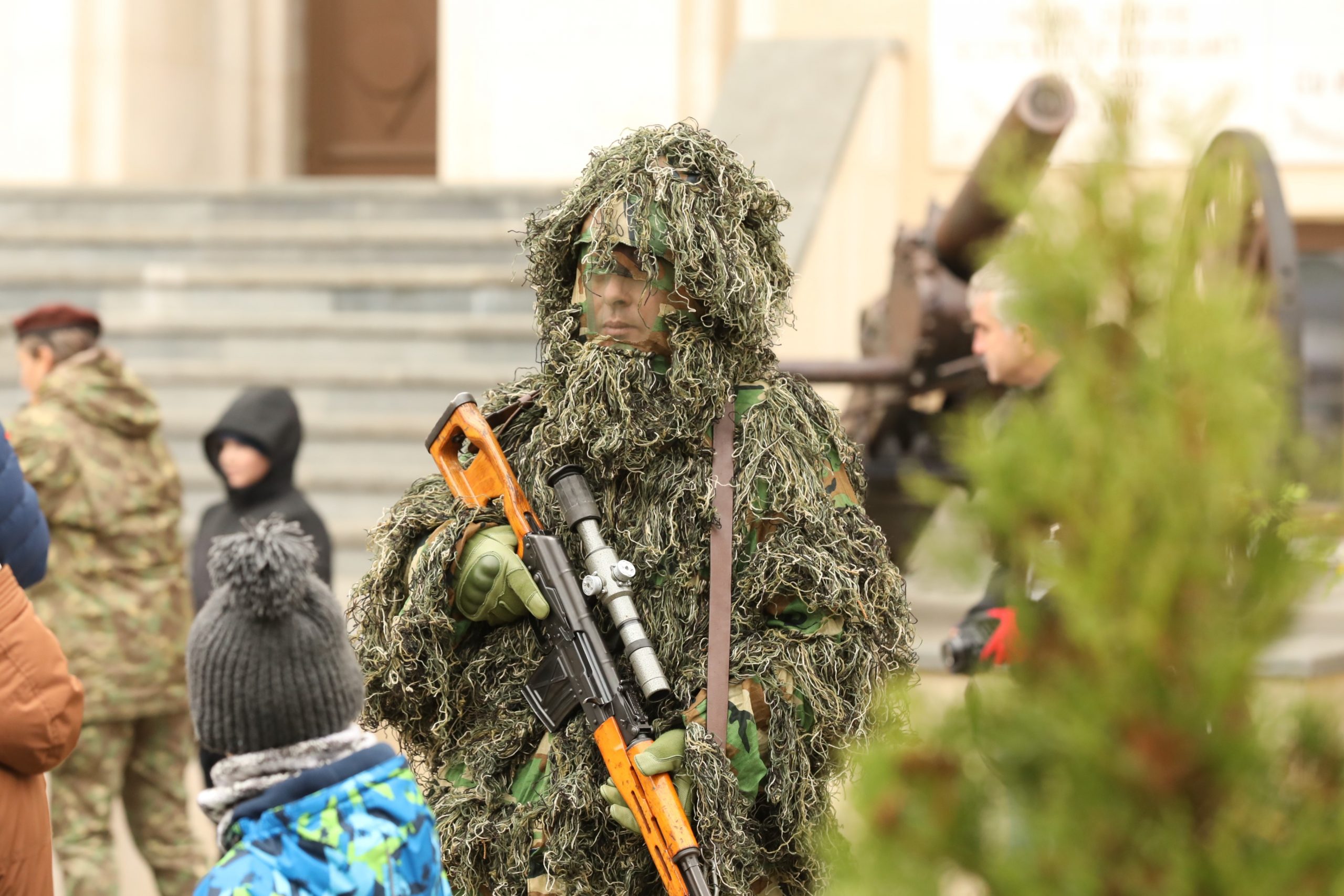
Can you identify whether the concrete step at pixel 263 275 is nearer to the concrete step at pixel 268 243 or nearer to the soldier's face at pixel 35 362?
the concrete step at pixel 268 243

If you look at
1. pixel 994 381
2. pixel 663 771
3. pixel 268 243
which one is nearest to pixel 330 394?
pixel 268 243

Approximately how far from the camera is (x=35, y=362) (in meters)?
4.76

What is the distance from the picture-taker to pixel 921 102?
8.83m

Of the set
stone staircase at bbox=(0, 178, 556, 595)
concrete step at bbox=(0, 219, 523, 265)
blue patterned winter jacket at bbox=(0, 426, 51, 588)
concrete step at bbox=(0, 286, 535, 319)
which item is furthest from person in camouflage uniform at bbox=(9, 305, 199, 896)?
concrete step at bbox=(0, 219, 523, 265)

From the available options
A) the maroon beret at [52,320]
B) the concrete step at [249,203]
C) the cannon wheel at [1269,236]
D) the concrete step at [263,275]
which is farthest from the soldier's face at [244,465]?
the concrete step at [249,203]

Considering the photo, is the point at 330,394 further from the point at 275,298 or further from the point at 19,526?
the point at 19,526

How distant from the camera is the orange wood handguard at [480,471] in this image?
250cm

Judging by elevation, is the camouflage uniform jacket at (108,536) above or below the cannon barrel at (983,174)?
below

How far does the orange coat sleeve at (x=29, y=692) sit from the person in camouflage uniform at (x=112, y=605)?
1.86 meters

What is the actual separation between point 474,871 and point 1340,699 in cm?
169

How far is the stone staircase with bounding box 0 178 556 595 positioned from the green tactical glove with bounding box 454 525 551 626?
3967mm

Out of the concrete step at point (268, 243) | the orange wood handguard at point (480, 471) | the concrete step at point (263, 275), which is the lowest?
the orange wood handguard at point (480, 471)

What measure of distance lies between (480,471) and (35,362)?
2685 millimetres

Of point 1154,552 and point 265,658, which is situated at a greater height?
point 1154,552
